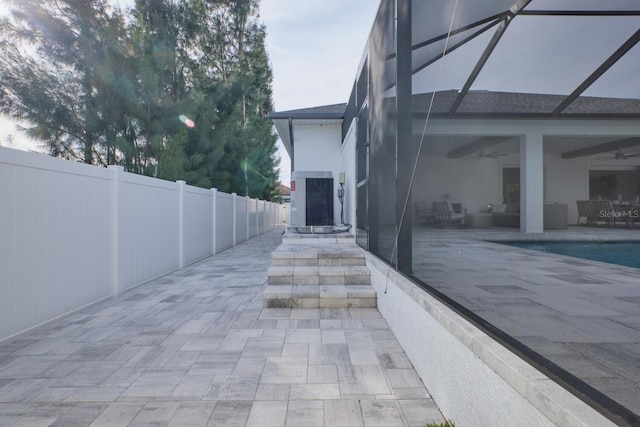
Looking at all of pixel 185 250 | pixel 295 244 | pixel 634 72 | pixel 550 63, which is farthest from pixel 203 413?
pixel 550 63

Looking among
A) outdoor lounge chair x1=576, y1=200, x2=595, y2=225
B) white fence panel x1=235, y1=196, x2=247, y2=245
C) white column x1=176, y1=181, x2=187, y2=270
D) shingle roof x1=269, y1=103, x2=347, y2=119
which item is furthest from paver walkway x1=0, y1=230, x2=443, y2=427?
white fence panel x1=235, y1=196, x2=247, y2=245

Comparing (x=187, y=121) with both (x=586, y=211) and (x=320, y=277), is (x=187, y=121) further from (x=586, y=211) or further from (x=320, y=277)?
(x=586, y=211)

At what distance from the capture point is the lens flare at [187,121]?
10.0m

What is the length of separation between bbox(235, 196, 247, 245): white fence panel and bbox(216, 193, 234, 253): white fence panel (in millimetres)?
625

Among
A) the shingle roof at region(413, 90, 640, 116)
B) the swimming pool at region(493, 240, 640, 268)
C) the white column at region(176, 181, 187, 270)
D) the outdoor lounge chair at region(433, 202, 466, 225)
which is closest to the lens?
the swimming pool at region(493, 240, 640, 268)

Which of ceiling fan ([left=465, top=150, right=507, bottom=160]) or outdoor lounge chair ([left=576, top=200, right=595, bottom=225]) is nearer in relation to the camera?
outdoor lounge chair ([left=576, top=200, right=595, bottom=225])

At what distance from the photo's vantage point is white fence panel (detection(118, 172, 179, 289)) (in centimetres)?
427

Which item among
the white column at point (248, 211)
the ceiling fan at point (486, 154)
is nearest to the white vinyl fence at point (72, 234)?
the white column at point (248, 211)

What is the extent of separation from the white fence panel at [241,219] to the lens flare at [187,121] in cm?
270

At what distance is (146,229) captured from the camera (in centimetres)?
482

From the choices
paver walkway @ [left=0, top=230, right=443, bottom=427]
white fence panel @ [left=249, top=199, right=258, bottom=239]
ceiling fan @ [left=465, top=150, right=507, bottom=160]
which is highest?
ceiling fan @ [left=465, top=150, right=507, bottom=160]

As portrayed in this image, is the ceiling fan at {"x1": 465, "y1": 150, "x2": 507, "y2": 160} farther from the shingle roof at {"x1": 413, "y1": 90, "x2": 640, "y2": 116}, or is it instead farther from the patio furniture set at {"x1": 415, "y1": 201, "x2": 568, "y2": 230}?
the shingle roof at {"x1": 413, "y1": 90, "x2": 640, "y2": 116}

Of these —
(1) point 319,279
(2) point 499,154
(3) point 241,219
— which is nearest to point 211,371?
(1) point 319,279

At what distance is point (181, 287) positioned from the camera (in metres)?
4.68
